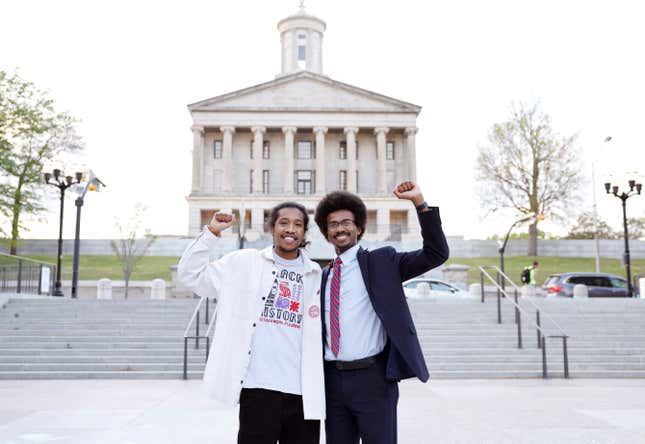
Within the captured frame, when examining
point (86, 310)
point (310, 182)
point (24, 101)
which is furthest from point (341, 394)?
point (310, 182)

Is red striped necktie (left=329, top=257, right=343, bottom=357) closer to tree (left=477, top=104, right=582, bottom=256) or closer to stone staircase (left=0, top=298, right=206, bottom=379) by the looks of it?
stone staircase (left=0, top=298, right=206, bottom=379)

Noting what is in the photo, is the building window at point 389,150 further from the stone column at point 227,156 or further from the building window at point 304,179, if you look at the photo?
the stone column at point 227,156

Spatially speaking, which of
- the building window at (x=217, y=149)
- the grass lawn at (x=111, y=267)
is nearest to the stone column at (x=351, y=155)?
the building window at (x=217, y=149)

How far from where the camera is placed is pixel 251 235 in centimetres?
4884

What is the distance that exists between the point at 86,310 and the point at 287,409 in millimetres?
14696

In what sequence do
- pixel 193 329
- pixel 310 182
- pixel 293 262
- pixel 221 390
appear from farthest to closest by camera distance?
1. pixel 310 182
2. pixel 193 329
3. pixel 293 262
4. pixel 221 390

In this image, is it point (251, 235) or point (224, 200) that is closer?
point (251, 235)

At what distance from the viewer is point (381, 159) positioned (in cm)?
5894

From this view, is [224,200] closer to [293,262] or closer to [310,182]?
[310,182]

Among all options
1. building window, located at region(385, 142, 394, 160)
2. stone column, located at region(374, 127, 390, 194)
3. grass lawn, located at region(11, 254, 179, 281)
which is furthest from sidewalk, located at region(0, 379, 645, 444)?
building window, located at region(385, 142, 394, 160)

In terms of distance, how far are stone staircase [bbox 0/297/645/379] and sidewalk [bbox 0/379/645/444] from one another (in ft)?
4.77

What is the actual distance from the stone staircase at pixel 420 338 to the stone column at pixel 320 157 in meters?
41.3

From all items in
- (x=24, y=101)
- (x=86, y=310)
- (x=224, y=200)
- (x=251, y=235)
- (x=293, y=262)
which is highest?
(x=24, y=101)

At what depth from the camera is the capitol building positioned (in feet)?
187
